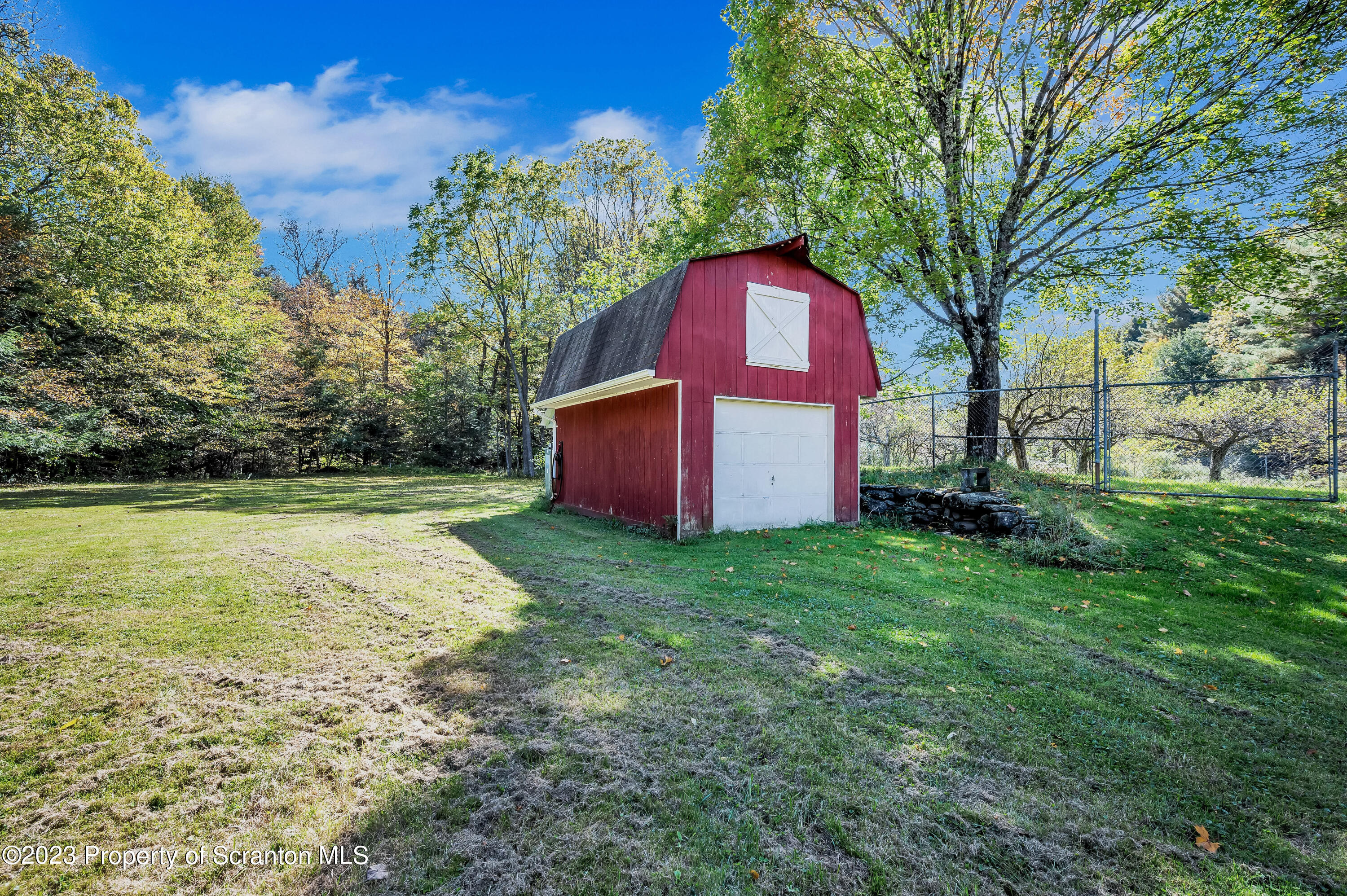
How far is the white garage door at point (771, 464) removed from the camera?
871 centimetres

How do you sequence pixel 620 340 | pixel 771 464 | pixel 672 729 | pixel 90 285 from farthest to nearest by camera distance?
pixel 90 285 → pixel 620 340 → pixel 771 464 → pixel 672 729

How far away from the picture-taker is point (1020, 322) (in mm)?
14641

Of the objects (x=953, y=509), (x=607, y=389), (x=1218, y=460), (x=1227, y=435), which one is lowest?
(x=953, y=509)

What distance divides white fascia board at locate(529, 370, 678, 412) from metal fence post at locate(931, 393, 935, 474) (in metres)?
5.83

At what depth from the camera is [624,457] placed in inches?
391

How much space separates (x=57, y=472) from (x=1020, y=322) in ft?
102

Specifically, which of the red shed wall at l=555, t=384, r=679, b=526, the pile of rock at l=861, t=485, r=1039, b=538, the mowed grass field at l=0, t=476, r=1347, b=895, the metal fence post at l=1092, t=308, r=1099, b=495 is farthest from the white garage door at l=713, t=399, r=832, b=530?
the metal fence post at l=1092, t=308, r=1099, b=495

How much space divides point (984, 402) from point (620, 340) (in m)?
8.08

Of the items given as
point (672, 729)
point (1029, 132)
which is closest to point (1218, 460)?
point (1029, 132)

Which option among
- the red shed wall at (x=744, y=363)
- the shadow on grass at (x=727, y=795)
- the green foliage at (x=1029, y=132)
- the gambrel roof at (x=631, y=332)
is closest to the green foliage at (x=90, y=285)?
the gambrel roof at (x=631, y=332)

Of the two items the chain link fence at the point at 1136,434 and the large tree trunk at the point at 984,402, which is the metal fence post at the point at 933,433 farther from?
the large tree trunk at the point at 984,402

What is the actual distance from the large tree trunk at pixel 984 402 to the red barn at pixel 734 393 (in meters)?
2.77

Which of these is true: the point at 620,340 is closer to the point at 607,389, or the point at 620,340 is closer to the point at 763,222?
the point at 607,389

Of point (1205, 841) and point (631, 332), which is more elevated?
point (631, 332)
